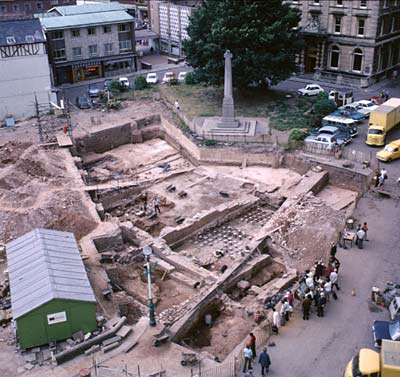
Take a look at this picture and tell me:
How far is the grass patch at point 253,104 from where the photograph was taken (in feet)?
153

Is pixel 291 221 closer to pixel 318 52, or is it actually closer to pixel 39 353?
pixel 39 353

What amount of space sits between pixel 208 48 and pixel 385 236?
25.2 m

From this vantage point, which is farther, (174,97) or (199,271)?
(174,97)

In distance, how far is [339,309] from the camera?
2434cm

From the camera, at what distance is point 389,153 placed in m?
38.2

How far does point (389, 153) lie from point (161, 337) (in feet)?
78.5

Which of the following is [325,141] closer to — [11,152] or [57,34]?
[11,152]

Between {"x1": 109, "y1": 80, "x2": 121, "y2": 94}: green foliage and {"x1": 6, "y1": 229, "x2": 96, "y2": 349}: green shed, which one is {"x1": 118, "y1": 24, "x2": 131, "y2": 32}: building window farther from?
{"x1": 6, "y1": 229, "x2": 96, "y2": 349}: green shed

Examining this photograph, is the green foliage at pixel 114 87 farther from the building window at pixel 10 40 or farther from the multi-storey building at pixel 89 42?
the building window at pixel 10 40

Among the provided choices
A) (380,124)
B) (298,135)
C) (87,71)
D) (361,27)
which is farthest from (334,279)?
(87,71)

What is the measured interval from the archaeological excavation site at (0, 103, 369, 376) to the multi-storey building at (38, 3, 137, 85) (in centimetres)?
1749

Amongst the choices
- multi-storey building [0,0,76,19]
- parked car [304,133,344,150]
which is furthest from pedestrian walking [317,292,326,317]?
multi-storey building [0,0,76,19]

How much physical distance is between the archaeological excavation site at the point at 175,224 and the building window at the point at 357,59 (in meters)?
22.1

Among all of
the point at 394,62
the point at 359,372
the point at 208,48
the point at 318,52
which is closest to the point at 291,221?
the point at 359,372
